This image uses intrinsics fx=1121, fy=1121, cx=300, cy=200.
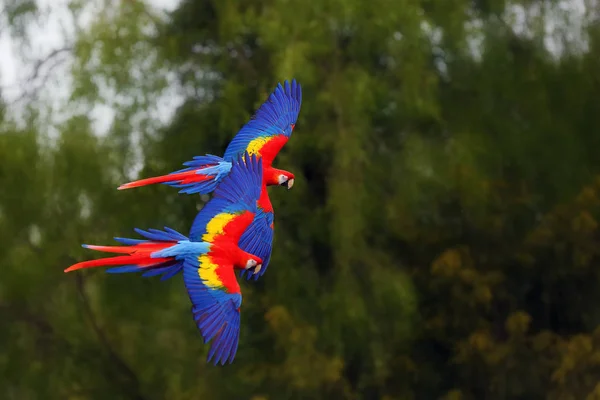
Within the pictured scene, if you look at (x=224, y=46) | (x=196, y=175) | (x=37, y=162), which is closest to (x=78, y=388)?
(x=37, y=162)

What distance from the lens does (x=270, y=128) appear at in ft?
13.4

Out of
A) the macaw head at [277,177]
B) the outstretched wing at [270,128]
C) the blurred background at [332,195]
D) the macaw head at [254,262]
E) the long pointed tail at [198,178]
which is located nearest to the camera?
the macaw head at [254,262]

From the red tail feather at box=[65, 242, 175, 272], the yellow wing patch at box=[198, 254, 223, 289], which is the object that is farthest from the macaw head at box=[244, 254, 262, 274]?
the red tail feather at box=[65, 242, 175, 272]

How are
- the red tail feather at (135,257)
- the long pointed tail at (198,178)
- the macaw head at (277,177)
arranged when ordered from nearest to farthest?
the red tail feather at (135,257) < the long pointed tail at (198,178) < the macaw head at (277,177)

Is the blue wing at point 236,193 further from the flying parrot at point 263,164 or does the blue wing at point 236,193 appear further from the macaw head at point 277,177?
the macaw head at point 277,177

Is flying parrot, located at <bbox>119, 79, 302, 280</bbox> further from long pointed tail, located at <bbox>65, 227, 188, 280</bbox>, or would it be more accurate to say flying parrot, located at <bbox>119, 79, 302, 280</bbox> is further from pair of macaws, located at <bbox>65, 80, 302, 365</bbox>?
long pointed tail, located at <bbox>65, 227, 188, 280</bbox>

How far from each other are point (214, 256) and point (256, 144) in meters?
0.76

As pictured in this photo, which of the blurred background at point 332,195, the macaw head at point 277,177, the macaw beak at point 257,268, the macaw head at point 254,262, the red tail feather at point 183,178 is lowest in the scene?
the blurred background at point 332,195

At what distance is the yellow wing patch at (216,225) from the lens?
11.0ft

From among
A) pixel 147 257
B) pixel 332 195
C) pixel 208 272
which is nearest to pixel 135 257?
pixel 147 257

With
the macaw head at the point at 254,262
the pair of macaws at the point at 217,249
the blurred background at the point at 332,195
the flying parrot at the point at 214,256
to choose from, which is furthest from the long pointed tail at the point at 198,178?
the blurred background at the point at 332,195

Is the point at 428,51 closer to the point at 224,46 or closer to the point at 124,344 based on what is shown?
the point at 224,46

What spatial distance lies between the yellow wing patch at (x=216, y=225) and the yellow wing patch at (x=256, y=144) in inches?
23.7

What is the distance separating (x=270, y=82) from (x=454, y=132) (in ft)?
4.99
